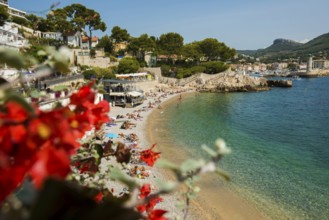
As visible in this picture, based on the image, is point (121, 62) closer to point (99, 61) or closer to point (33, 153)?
point (99, 61)

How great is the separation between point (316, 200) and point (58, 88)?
675 inches

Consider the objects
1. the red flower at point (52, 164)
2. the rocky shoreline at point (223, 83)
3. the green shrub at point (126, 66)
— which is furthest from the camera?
the rocky shoreline at point (223, 83)

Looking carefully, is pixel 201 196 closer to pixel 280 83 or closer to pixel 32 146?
pixel 32 146

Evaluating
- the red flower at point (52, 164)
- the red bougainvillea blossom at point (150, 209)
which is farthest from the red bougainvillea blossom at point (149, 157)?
the red flower at point (52, 164)

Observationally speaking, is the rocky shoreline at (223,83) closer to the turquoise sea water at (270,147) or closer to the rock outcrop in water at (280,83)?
the rock outcrop in water at (280,83)

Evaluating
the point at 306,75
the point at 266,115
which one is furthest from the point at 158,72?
the point at 306,75

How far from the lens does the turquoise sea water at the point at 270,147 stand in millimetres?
16188

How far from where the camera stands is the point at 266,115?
44.5 m

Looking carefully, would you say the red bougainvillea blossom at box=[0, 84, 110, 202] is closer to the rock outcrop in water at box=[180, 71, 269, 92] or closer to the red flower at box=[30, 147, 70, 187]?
the red flower at box=[30, 147, 70, 187]

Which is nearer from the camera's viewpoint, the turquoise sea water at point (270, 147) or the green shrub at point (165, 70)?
the turquoise sea water at point (270, 147)

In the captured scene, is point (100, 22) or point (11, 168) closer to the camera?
point (11, 168)

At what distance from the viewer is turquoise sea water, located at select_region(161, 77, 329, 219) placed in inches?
637

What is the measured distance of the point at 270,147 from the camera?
2656 centimetres

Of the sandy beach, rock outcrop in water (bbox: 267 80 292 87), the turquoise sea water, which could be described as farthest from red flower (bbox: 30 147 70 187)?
rock outcrop in water (bbox: 267 80 292 87)
